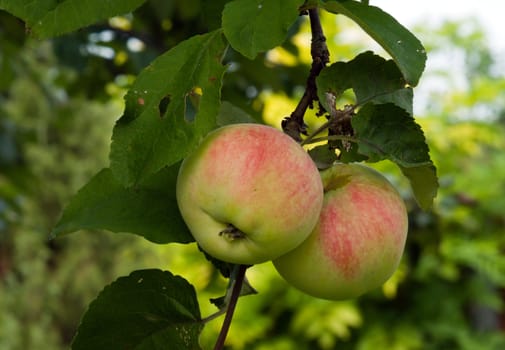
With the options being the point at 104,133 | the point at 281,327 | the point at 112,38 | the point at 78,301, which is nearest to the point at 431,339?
the point at 281,327

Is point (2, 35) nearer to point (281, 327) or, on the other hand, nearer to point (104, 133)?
point (281, 327)

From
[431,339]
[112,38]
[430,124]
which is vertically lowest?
[431,339]

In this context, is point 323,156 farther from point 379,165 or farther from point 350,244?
point 379,165

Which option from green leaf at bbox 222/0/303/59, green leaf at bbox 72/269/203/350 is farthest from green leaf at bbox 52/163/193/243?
green leaf at bbox 222/0/303/59

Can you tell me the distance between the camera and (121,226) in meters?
0.58

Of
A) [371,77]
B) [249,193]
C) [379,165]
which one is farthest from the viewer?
[379,165]

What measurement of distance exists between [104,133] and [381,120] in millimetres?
6892

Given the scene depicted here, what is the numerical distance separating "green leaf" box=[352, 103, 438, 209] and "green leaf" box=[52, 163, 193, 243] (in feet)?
0.52

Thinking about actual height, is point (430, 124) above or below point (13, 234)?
above

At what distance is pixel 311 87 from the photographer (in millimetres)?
582

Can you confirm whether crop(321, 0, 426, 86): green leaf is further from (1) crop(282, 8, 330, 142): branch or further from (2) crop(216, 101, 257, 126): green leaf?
(2) crop(216, 101, 257, 126): green leaf

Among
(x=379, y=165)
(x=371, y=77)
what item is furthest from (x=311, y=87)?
(x=379, y=165)

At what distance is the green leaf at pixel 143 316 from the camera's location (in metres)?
0.57

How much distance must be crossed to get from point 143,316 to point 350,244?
0.18 meters
